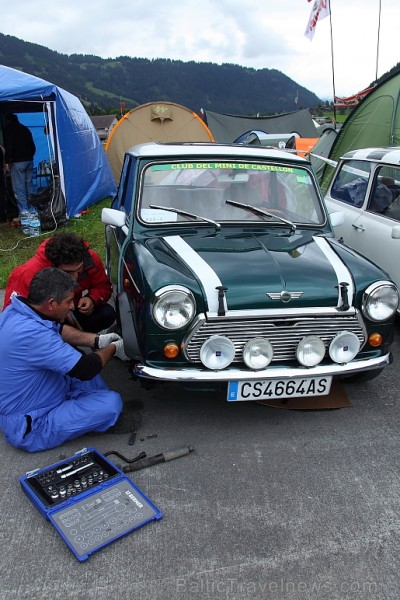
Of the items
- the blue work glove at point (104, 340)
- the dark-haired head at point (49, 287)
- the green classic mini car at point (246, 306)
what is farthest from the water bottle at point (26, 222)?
the dark-haired head at point (49, 287)

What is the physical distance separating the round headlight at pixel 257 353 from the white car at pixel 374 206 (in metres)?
1.65

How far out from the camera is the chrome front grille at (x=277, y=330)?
2.78 m

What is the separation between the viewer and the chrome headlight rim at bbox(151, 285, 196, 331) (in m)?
2.73

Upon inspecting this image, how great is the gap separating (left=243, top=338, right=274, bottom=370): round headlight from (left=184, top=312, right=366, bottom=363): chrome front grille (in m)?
0.03

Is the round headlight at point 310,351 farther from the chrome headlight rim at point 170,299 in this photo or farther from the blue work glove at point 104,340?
the blue work glove at point 104,340

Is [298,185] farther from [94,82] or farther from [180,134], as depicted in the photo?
[94,82]

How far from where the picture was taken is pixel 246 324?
2.80m

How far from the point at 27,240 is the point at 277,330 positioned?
633cm

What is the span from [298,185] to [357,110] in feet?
17.3

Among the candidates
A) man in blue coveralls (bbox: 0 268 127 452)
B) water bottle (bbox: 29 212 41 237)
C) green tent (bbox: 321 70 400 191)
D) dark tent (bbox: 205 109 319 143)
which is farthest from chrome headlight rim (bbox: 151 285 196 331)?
dark tent (bbox: 205 109 319 143)

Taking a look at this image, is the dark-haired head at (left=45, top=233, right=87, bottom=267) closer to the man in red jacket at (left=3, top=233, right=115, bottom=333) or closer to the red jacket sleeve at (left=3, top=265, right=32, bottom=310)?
the man in red jacket at (left=3, top=233, right=115, bottom=333)

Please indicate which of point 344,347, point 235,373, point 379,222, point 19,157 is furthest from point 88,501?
point 19,157

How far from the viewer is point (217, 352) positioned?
110 inches

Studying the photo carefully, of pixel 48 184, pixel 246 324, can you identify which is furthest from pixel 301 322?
pixel 48 184
